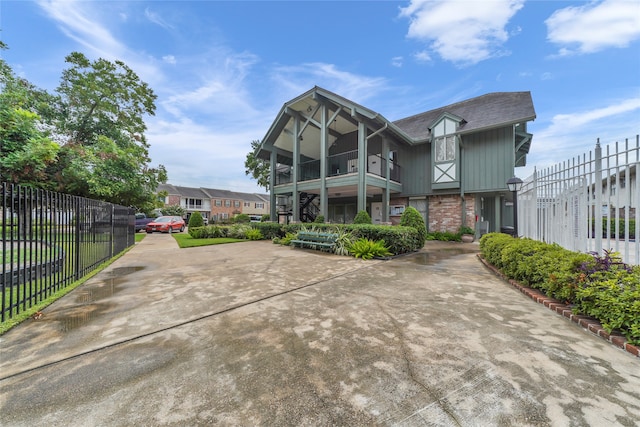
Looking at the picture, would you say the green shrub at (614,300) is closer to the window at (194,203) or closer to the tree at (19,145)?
the tree at (19,145)

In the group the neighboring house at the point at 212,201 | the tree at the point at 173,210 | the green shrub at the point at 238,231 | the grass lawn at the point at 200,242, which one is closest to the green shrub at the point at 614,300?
the grass lawn at the point at 200,242

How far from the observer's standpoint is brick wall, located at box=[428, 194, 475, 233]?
13398 mm

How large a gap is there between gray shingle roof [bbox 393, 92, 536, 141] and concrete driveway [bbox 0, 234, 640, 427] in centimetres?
1154

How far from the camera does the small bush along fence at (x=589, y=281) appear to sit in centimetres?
257

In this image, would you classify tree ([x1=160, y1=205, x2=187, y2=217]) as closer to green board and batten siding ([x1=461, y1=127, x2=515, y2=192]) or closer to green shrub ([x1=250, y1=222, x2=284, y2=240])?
green shrub ([x1=250, y1=222, x2=284, y2=240])

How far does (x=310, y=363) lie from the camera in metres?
2.20

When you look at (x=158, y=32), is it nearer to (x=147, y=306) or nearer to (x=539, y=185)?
(x=147, y=306)

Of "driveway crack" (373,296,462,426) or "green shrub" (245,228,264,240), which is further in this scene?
"green shrub" (245,228,264,240)

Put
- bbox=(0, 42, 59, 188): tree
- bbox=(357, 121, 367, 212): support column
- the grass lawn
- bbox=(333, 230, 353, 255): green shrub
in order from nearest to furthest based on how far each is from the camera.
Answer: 1. bbox=(333, 230, 353, 255): green shrub
2. bbox=(0, 42, 59, 188): tree
3. the grass lawn
4. bbox=(357, 121, 367, 212): support column

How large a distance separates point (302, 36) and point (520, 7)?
9400 mm

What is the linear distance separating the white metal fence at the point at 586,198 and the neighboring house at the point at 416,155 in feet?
20.6

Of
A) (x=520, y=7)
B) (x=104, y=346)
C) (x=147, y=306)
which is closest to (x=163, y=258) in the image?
(x=147, y=306)

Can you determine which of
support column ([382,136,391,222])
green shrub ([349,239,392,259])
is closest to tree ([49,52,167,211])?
green shrub ([349,239,392,259])

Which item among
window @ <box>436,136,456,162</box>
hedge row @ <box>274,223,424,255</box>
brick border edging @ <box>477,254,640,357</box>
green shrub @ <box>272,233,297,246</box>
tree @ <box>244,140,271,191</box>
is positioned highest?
tree @ <box>244,140,271,191</box>
